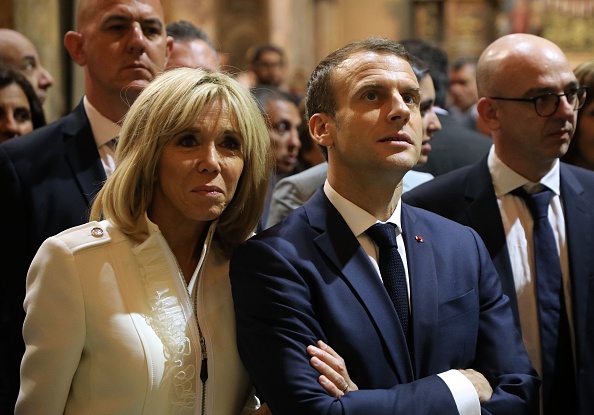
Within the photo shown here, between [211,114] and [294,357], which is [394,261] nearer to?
[294,357]

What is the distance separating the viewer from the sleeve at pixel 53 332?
2.51 metres

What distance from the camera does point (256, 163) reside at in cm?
278

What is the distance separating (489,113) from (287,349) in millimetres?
1564

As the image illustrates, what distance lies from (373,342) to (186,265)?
24.4 inches

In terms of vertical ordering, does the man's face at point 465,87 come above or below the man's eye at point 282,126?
below

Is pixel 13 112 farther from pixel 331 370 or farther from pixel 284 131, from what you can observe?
pixel 331 370

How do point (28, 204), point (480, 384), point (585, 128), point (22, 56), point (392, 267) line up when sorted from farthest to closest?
point (22, 56) < point (585, 128) < point (28, 204) < point (392, 267) < point (480, 384)

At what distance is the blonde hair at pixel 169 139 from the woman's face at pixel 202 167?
3 cm

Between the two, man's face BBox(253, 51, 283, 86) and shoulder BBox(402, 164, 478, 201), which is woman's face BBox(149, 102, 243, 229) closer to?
shoulder BBox(402, 164, 478, 201)

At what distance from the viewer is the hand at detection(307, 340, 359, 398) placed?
2.46 m

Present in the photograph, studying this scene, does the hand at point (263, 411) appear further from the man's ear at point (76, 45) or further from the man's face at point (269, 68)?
the man's face at point (269, 68)

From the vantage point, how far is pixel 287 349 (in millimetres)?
2494

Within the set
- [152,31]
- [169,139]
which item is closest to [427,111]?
[152,31]

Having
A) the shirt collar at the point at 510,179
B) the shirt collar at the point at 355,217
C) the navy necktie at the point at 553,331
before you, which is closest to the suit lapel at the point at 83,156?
the shirt collar at the point at 355,217
